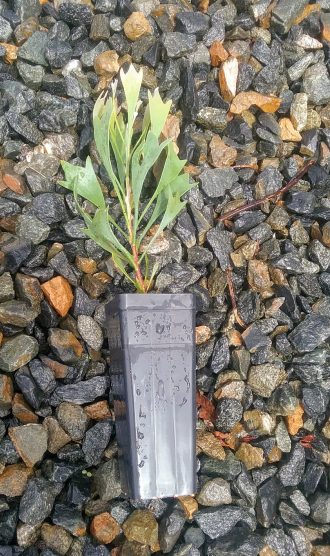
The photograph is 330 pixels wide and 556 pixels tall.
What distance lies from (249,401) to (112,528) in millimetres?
499

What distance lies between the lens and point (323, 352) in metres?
1.72

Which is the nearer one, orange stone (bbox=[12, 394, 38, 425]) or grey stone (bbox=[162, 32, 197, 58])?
orange stone (bbox=[12, 394, 38, 425])

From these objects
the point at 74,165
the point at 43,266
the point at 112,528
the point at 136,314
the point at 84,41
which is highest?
the point at 84,41

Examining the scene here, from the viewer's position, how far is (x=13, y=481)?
150 centimetres

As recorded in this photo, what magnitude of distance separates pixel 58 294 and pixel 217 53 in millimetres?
962

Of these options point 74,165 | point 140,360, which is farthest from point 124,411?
point 74,165

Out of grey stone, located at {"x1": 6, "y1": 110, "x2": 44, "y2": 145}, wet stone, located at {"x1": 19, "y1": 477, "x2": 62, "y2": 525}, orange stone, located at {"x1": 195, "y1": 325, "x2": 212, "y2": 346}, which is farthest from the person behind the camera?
grey stone, located at {"x1": 6, "y1": 110, "x2": 44, "y2": 145}

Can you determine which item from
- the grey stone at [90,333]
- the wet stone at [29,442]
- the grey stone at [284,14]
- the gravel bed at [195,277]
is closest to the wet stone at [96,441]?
the gravel bed at [195,277]

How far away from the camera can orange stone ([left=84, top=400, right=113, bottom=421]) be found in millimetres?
1604

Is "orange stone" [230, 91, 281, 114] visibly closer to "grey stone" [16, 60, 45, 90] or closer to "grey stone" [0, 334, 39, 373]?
"grey stone" [16, 60, 45, 90]

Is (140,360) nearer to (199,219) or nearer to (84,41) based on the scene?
(199,219)

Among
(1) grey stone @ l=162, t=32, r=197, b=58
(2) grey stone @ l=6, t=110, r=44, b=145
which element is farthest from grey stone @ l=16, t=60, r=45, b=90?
(1) grey stone @ l=162, t=32, r=197, b=58

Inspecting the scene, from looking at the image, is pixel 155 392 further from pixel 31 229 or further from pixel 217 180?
pixel 217 180

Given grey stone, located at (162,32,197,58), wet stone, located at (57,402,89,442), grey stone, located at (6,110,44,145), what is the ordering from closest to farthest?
wet stone, located at (57,402,89,442), grey stone, located at (6,110,44,145), grey stone, located at (162,32,197,58)
